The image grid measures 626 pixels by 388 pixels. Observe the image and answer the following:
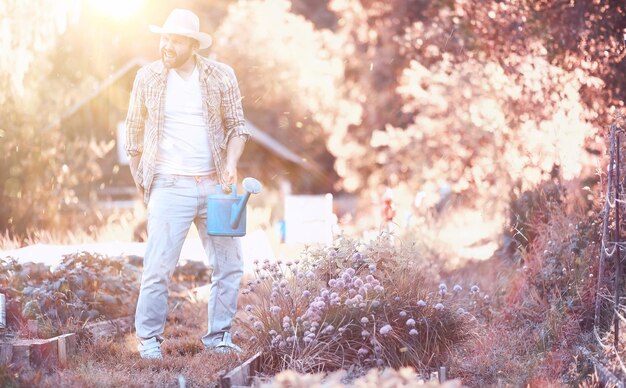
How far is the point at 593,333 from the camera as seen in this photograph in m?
5.98

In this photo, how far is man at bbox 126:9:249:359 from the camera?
239 inches

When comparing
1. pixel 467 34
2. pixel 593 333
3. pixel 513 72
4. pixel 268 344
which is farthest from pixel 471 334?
pixel 467 34

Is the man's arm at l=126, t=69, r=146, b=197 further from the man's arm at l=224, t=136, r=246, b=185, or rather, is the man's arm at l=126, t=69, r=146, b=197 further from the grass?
the grass

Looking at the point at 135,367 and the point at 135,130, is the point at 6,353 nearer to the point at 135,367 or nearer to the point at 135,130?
the point at 135,367

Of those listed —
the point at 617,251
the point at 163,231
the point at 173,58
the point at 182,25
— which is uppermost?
the point at 182,25

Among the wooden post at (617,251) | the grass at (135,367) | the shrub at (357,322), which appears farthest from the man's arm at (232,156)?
the wooden post at (617,251)

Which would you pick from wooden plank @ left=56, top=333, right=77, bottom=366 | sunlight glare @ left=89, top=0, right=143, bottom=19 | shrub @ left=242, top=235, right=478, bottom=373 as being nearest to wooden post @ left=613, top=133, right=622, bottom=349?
shrub @ left=242, top=235, right=478, bottom=373

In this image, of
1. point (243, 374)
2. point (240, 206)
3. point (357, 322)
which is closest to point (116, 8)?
point (240, 206)

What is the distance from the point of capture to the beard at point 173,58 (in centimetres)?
608

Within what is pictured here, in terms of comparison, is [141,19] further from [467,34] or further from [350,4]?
[467,34]

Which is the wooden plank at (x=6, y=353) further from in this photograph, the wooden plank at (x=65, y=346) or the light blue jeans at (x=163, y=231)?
the light blue jeans at (x=163, y=231)

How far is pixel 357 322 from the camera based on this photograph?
18.4 ft

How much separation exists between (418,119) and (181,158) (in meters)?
7.53

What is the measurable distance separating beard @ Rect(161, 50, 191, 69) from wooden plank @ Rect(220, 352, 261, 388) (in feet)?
6.15
